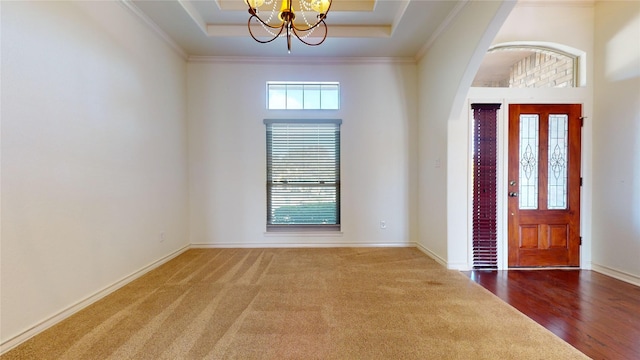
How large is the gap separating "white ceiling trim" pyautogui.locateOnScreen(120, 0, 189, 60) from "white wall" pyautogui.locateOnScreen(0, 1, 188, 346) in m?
0.07

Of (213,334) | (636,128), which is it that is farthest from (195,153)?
(636,128)

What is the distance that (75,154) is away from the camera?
2184mm

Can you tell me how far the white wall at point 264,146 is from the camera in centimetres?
407

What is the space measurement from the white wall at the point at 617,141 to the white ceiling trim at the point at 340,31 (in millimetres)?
2682

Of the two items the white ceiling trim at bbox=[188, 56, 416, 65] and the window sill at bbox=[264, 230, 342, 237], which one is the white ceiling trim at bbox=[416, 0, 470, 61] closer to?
the white ceiling trim at bbox=[188, 56, 416, 65]

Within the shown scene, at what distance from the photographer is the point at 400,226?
4137 mm

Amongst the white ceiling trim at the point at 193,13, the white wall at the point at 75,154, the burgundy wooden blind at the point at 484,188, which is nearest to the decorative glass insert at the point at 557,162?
the burgundy wooden blind at the point at 484,188

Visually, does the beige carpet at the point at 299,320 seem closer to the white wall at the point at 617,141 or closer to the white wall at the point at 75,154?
the white wall at the point at 75,154

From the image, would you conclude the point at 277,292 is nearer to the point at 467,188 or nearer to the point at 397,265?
the point at 397,265

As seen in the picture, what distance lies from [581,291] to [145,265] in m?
4.93

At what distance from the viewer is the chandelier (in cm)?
202

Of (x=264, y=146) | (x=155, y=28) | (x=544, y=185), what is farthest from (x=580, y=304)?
(x=155, y=28)

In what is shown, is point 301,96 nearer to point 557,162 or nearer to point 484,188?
point 484,188

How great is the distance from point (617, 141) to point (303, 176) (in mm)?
4084
